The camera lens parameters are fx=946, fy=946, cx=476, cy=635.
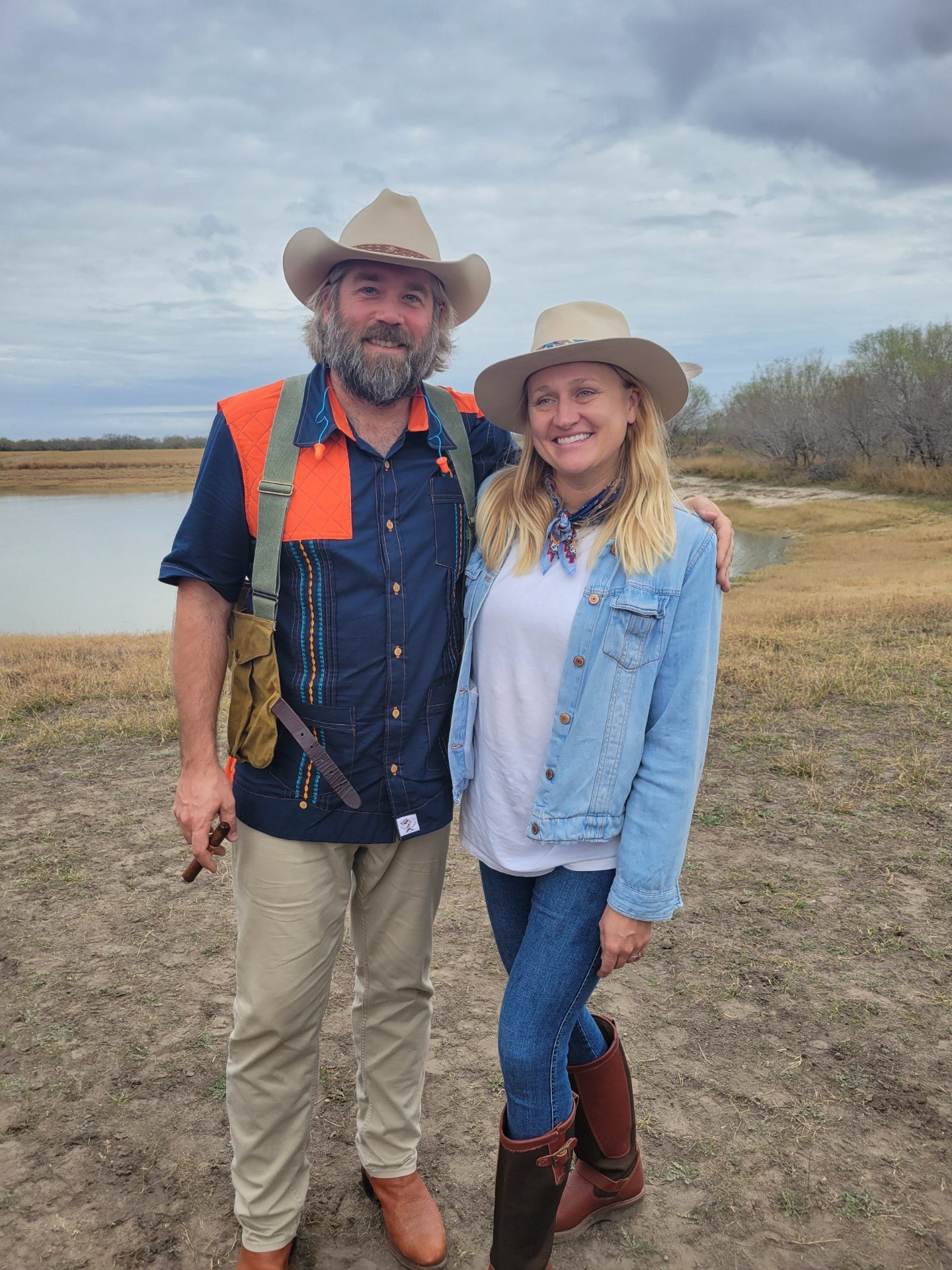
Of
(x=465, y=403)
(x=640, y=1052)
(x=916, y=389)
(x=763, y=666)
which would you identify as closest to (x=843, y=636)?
(x=763, y=666)

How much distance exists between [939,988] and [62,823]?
444 centimetres

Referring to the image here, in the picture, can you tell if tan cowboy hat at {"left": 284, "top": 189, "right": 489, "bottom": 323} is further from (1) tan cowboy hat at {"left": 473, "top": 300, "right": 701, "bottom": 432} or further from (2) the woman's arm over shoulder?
(2) the woman's arm over shoulder

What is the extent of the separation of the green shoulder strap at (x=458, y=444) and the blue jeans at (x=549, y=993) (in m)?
0.96

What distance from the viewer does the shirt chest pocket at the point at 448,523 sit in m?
2.54

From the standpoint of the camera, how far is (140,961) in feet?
12.8

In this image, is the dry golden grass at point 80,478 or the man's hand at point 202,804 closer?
the man's hand at point 202,804

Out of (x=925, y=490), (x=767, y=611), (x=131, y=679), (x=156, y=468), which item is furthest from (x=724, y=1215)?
(x=156, y=468)

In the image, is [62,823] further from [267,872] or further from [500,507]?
[500,507]

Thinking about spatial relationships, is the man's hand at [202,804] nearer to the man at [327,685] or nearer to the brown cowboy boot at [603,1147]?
the man at [327,685]

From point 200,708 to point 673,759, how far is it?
3.98 feet

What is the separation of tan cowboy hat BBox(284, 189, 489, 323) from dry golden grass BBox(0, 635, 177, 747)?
4794mm

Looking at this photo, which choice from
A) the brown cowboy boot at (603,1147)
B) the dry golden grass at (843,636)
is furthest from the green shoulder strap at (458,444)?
the dry golden grass at (843,636)

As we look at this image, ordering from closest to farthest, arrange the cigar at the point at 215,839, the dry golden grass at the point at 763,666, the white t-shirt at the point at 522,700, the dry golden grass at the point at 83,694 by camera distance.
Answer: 1. the white t-shirt at the point at 522,700
2. the cigar at the point at 215,839
3. the dry golden grass at the point at 83,694
4. the dry golden grass at the point at 763,666

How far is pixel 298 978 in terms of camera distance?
2391mm
